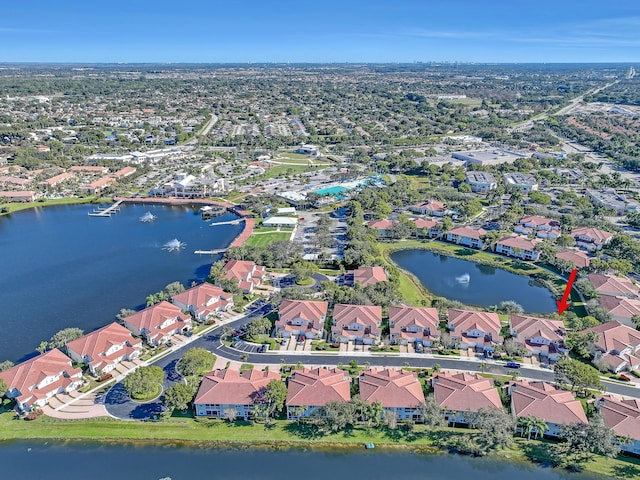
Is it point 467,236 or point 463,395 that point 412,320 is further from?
point 467,236

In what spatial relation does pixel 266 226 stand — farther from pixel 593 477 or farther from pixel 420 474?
pixel 593 477

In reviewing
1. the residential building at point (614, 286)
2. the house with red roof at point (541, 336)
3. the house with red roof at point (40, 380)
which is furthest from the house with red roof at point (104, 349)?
the residential building at point (614, 286)

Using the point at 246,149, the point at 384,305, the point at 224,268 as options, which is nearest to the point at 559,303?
the point at 384,305

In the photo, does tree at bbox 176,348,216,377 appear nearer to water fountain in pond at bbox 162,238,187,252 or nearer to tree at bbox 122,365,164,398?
tree at bbox 122,365,164,398

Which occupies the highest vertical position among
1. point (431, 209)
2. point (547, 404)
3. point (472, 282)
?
point (431, 209)

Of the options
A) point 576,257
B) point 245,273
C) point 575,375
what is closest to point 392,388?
point 575,375

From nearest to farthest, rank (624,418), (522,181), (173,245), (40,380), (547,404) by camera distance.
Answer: (624,418)
(547,404)
(40,380)
(173,245)
(522,181)
